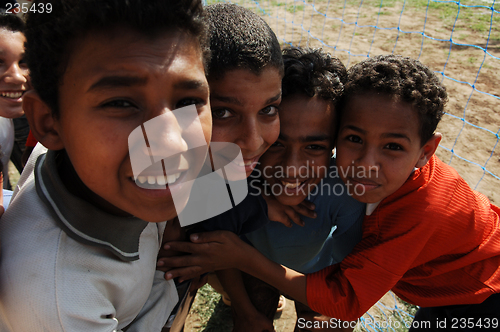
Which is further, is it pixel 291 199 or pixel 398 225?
pixel 291 199

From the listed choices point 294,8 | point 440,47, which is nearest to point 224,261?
point 440,47

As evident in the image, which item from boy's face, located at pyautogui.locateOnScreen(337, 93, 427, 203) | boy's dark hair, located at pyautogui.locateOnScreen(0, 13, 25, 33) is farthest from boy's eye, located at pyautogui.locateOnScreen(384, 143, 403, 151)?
boy's dark hair, located at pyautogui.locateOnScreen(0, 13, 25, 33)

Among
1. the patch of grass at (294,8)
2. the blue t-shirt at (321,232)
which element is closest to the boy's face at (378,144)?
the blue t-shirt at (321,232)

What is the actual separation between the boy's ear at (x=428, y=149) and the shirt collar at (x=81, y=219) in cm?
111

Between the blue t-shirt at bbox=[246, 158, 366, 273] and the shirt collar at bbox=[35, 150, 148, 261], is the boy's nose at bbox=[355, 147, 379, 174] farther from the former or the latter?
the shirt collar at bbox=[35, 150, 148, 261]

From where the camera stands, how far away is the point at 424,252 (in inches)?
54.2

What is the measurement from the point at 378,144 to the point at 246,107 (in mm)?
538

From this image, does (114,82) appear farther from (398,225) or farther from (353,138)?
(398,225)

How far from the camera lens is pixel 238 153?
49.0 inches

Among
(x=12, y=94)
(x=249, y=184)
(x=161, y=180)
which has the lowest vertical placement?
(x=249, y=184)

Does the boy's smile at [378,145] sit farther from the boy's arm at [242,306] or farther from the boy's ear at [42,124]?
the boy's ear at [42,124]

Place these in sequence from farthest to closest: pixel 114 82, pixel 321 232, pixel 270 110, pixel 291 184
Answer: pixel 321 232, pixel 291 184, pixel 270 110, pixel 114 82

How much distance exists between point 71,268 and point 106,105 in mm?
418

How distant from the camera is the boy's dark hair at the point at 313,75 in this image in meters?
1.34
